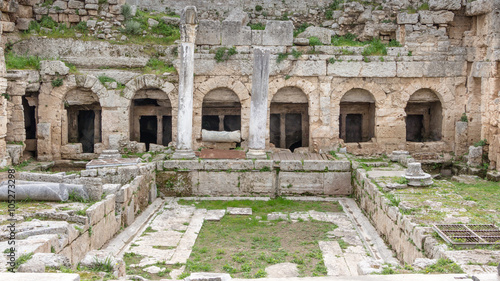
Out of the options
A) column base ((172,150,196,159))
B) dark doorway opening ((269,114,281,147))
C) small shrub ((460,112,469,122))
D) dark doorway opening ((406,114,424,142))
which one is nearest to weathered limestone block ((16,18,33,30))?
column base ((172,150,196,159))

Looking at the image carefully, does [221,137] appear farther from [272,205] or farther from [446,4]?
[446,4]

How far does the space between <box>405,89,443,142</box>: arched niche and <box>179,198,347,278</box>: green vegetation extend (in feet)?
25.4

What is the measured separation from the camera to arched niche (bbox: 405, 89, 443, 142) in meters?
21.2

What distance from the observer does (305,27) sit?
22734 millimetres

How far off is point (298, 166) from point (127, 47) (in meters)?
8.14

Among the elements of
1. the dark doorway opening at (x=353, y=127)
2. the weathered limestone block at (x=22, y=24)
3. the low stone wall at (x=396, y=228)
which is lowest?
the low stone wall at (x=396, y=228)

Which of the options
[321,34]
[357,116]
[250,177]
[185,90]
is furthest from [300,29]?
[250,177]

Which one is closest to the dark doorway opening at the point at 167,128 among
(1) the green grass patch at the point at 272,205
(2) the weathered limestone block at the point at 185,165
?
(2) the weathered limestone block at the point at 185,165

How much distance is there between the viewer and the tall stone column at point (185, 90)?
17297 millimetres

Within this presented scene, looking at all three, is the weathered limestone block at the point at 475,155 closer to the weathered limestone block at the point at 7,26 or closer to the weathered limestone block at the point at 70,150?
the weathered limestone block at the point at 70,150

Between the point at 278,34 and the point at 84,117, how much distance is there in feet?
27.6

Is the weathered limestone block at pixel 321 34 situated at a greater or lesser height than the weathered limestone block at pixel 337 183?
greater

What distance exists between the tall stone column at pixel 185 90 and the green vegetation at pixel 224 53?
245 centimetres

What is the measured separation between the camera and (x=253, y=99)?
58.7 ft
